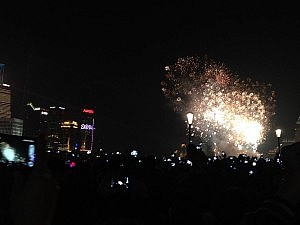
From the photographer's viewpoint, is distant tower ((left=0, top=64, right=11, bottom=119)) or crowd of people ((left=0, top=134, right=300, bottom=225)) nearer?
crowd of people ((left=0, top=134, right=300, bottom=225))

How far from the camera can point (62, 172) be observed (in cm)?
902

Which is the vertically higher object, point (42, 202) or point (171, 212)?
point (42, 202)

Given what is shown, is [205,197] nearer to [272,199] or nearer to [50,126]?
[272,199]

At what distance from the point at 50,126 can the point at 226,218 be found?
6619 inches

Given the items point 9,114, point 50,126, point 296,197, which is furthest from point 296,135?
point 296,197

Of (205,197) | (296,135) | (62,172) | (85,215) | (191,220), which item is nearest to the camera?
(85,215)

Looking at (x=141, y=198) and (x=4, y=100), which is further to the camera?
(x=4, y=100)

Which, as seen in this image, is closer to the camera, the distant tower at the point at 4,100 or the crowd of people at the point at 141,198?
the crowd of people at the point at 141,198

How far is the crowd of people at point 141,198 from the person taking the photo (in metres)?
1.91

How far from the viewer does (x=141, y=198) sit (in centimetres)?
509

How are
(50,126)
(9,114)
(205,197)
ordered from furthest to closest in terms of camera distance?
(50,126), (9,114), (205,197)

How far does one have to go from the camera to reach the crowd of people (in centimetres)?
191

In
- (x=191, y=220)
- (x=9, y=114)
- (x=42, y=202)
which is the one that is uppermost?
(x=9, y=114)

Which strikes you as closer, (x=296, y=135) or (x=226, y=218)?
(x=226, y=218)
